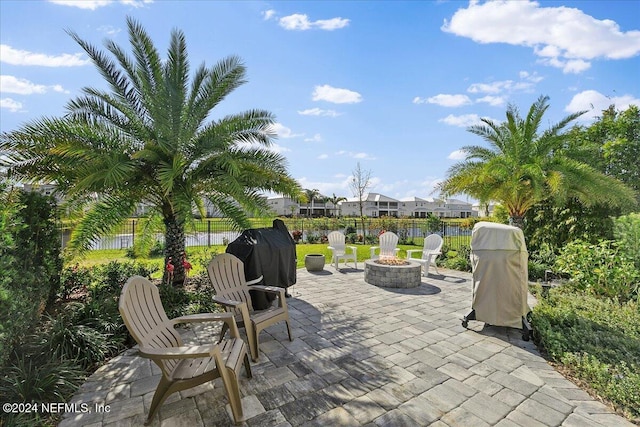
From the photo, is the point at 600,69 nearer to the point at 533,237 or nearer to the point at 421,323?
the point at 533,237

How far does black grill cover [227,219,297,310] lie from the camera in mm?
4727

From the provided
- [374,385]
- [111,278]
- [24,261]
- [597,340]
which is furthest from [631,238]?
[111,278]

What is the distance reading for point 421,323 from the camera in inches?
179

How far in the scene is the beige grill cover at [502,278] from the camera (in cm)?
405

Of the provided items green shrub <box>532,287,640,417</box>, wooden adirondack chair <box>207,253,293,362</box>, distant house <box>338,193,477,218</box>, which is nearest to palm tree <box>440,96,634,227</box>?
green shrub <box>532,287,640,417</box>

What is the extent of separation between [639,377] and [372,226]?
13856mm

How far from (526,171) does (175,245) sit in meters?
8.88

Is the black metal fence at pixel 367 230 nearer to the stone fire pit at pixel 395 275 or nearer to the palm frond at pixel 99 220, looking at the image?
the stone fire pit at pixel 395 275

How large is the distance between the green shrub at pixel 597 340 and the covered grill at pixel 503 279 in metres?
0.38

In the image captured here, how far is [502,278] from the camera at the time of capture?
4082 millimetres

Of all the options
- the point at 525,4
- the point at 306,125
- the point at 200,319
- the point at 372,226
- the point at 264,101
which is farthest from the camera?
the point at 372,226

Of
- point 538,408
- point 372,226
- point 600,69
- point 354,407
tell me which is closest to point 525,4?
point 600,69

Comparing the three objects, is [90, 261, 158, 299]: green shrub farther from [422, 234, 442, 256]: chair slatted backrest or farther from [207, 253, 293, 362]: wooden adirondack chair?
[422, 234, 442, 256]: chair slatted backrest

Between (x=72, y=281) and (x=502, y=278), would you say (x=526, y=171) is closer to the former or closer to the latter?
(x=502, y=278)
